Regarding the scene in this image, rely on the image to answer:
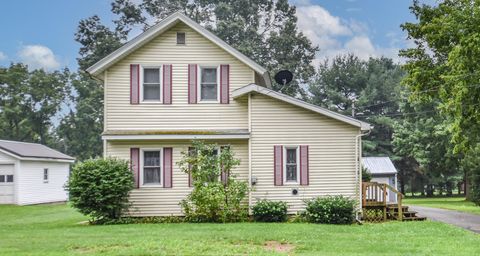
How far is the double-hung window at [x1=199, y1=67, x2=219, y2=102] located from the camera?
18.7 metres

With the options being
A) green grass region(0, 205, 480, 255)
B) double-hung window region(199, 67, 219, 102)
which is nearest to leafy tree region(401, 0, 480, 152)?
green grass region(0, 205, 480, 255)

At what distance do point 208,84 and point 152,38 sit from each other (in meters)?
2.68

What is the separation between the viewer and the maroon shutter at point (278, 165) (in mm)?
17875

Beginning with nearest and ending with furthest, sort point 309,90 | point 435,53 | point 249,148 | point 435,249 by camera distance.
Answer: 1. point 435,249
2. point 249,148
3. point 435,53
4. point 309,90

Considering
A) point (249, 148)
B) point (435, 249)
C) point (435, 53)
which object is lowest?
point (435, 249)

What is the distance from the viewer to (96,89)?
49.2m

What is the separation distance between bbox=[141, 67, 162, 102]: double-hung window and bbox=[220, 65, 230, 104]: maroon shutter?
2289mm

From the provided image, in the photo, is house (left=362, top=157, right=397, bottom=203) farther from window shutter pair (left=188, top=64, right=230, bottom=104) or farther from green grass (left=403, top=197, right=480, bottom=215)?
window shutter pair (left=188, top=64, right=230, bottom=104)

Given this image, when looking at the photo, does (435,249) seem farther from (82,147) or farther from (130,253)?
(82,147)

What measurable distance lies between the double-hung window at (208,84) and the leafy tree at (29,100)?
3583cm

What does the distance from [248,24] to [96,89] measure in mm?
16392

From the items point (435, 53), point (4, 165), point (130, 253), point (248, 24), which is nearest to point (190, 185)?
point (130, 253)

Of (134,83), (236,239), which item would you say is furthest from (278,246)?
(134,83)

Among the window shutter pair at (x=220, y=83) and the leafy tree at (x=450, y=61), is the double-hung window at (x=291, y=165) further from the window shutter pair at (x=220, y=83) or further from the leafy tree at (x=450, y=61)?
the leafy tree at (x=450, y=61)
